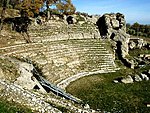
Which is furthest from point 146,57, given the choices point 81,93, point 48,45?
point 81,93

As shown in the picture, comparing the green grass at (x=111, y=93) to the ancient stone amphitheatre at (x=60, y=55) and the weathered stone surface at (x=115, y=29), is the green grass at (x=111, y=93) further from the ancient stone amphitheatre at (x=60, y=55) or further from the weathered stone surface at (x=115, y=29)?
the weathered stone surface at (x=115, y=29)

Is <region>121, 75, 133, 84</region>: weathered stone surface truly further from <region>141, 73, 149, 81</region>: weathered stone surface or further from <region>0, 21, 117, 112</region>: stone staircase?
<region>0, 21, 117, 112</region>: stone staircase

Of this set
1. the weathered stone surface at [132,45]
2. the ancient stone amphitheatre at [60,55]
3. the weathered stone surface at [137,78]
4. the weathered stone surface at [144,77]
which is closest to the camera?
the ancient stone amphitheatre at [60,55]

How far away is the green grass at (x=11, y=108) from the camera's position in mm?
24777

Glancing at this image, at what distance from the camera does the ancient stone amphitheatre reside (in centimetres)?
3838

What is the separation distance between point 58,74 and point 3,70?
1793 centimetres

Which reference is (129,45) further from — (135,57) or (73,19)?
(73,19)

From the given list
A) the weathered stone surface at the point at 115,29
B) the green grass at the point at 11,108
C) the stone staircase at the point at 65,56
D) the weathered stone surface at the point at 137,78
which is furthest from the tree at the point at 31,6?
the green grass at the point at 11,108

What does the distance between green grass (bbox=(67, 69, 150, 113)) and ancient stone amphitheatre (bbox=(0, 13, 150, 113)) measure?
7.09 ft

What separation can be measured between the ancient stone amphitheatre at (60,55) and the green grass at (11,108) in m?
4.53

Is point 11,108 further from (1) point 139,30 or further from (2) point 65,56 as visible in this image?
Result: (1) point 139,30

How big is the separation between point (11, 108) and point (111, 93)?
2526 centimetres

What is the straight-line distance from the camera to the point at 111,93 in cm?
4897

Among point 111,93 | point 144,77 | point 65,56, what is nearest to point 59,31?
point 65,56
